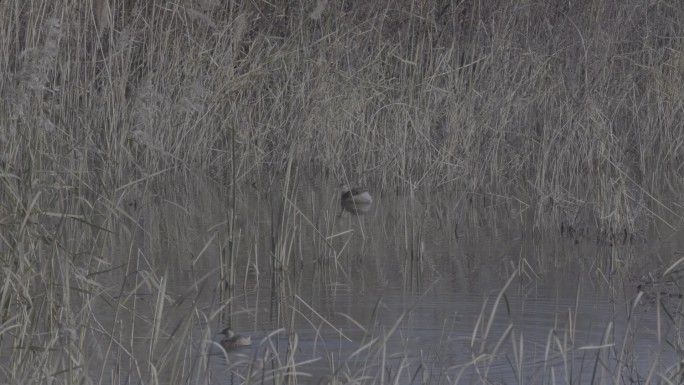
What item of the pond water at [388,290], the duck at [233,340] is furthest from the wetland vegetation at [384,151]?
the duck at [233,340]

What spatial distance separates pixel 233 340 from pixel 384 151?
3.40m

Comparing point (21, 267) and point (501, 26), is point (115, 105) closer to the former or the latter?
point (501, 26)

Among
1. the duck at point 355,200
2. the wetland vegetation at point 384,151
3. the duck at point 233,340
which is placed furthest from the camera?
the duck at point 355,200

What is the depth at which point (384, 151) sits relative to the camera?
23.2 ft

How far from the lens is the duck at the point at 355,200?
646 centimetres

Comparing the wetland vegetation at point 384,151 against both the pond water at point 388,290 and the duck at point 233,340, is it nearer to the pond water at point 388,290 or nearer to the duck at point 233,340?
the pond water at point 388,290

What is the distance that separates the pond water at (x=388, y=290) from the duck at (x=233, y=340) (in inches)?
1.0

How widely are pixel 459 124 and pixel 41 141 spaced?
3767mm

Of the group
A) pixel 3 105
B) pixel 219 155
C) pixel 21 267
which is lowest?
pixel 219 155

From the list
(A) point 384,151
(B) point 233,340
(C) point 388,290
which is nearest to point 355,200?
(A) point 384,151

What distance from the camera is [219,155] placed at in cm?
754

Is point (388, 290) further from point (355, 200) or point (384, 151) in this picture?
point (384, 151)

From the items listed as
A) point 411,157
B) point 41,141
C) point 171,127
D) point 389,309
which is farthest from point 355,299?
point 171,127

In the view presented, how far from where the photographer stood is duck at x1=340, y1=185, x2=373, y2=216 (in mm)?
6461
